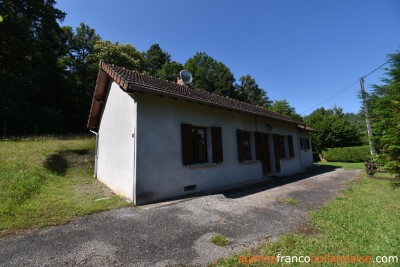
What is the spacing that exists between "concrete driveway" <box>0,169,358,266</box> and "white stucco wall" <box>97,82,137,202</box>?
144 centimetres

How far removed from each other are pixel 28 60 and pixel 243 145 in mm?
26447

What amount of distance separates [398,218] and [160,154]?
6.10m

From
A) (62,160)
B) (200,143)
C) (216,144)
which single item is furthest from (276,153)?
(62,160)

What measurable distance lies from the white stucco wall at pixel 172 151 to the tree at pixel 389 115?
5.17m

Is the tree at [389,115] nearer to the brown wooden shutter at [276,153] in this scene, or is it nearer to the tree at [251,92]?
the brown wooden shutter at [276,153]

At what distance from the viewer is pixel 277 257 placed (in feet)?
10.5

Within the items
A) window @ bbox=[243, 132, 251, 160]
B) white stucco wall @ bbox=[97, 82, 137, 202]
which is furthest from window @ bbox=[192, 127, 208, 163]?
window @ bbox=[243, 132, 251, 160]

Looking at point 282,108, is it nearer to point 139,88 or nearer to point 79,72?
point 79,72

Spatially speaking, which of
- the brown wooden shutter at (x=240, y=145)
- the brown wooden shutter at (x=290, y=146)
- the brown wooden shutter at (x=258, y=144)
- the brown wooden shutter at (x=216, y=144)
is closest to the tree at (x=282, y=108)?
→ the brown wooden shutter at (x=290, y=146)

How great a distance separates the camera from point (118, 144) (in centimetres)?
787

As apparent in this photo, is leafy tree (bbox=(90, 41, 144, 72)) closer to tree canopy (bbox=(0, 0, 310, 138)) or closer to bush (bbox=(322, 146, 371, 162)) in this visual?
tree canopy (bbox=(0, 0, 310, 138))

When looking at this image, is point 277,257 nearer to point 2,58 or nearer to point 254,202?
point 254,202

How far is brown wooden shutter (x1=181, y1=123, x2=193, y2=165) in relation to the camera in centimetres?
736

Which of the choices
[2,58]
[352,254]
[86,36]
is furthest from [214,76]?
[352,254]
